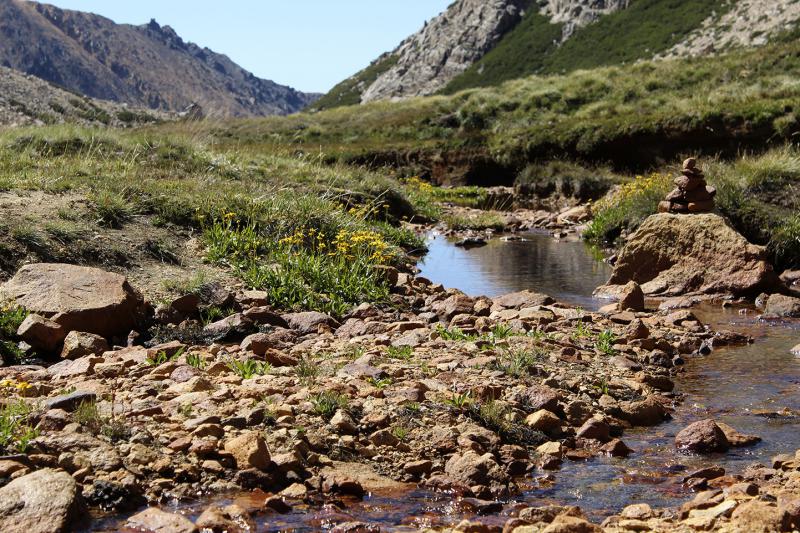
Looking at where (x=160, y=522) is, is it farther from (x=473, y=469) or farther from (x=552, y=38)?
(x=552, y=38)

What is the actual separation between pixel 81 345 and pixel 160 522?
3571mm

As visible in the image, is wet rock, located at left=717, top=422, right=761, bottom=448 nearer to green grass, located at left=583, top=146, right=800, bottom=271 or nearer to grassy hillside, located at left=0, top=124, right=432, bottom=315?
grassy hillside, located at left=0, top=124, right=432, bottom=315

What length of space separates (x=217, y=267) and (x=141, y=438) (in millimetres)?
5448

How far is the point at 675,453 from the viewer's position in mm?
5090

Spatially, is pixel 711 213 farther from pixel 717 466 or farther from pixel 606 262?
pixel 717 466

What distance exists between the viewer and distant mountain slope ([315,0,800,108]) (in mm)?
77688

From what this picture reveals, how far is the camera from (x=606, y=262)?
1412 centimetres

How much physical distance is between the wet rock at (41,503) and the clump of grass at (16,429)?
440 millimetres

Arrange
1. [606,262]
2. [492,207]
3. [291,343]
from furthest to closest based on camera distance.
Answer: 1. [492,207]
2. [606,262]
3. [291,343]

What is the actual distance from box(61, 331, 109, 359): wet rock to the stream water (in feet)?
10.7

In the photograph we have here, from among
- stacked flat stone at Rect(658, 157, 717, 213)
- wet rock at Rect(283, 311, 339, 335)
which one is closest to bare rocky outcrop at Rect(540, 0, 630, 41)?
stacked flat stone at Rect(658, 157, 717, 213)

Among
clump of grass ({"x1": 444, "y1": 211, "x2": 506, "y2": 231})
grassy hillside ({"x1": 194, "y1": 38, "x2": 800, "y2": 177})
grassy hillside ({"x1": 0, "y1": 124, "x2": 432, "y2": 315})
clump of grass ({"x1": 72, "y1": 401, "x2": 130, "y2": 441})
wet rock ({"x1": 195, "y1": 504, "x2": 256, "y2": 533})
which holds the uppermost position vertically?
grassy hillside ({"x1": 194, "y1": 38, "x2": 800, "y2": 177})

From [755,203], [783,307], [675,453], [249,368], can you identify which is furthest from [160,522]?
[755,203]

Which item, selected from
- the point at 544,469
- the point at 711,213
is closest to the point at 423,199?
the point at 711,213
